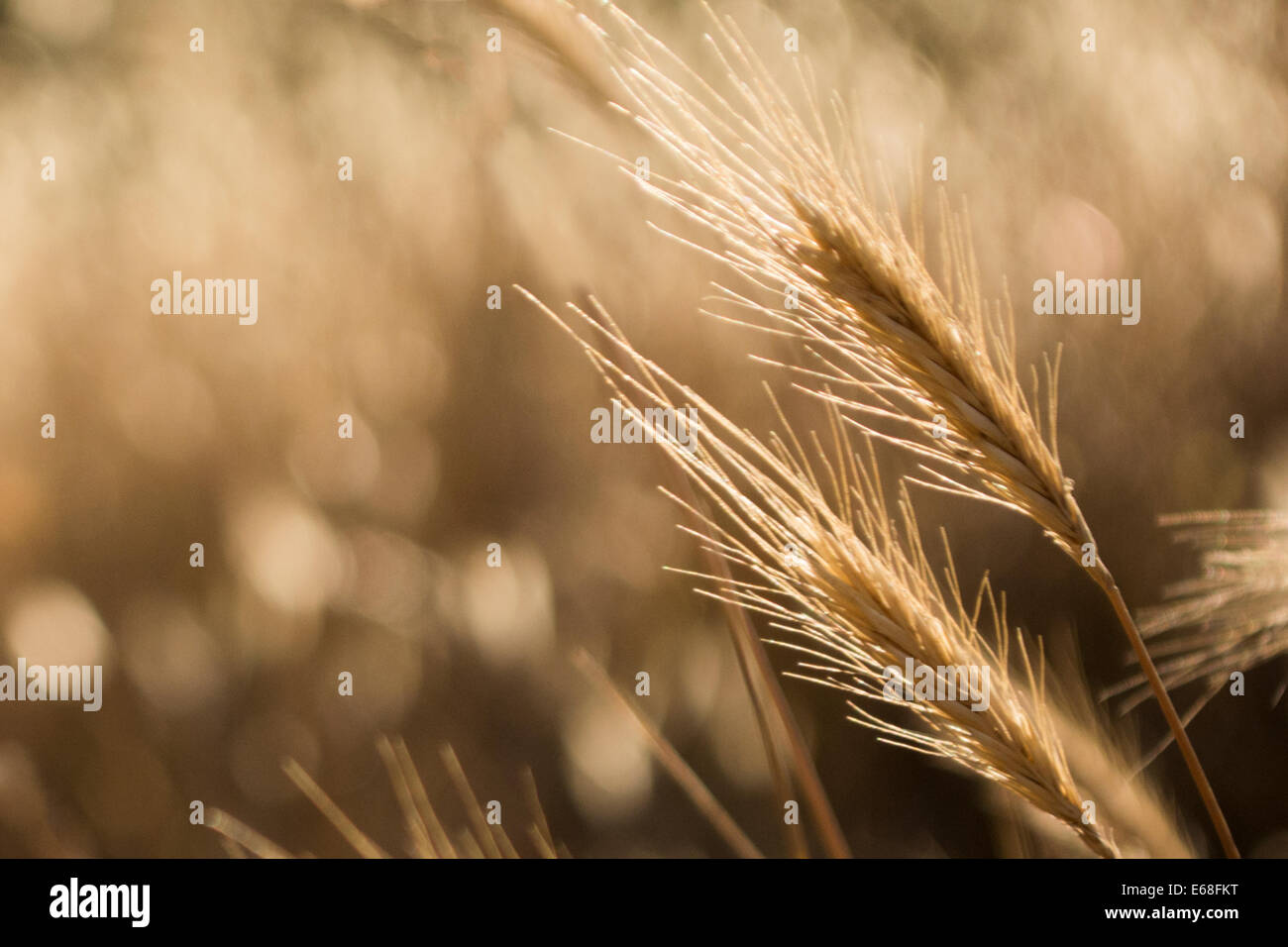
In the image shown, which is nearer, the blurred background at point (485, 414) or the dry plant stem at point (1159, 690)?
the dry plant stem at point (1159, 690)

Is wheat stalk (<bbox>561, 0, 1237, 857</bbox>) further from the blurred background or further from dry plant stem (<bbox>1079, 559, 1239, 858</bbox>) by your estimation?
the blurred background

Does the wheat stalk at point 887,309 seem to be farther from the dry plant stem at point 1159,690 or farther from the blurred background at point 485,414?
the blurred background at point 485,414

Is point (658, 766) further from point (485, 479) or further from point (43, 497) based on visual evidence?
point (43, 497)

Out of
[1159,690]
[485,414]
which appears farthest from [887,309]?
[485,414]

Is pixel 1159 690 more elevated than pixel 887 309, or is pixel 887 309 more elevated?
pixel 887 309

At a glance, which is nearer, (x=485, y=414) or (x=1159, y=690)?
(x=1159, y=690)

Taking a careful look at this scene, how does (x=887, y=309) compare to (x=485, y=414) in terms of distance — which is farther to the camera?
(x=485, y=414)

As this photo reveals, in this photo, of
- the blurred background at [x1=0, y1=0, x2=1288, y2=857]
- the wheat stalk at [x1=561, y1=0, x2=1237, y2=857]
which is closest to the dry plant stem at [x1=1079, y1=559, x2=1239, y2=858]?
the wheat stalk at [x1=561, y1=0, x2=1237, y2=857]

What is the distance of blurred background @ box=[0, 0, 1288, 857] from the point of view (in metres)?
0.88

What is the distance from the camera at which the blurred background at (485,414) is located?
34.8 inches

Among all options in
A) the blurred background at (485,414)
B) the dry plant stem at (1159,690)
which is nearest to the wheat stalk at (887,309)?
the dry plant stem at (1159,690)

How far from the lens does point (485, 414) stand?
1026mm

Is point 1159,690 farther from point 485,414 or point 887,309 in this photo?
point 485,414

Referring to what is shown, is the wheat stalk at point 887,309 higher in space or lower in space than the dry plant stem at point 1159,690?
higher
